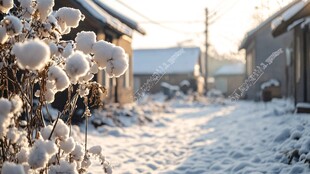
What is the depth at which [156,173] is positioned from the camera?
18.0ft

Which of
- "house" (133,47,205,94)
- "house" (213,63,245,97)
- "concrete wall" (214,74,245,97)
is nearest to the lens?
"house" (133,47,205,94)

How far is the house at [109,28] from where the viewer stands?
10.2 m

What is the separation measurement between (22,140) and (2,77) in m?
0.47

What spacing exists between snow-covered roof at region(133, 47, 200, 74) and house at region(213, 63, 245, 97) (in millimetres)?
4293

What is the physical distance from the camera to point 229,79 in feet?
138

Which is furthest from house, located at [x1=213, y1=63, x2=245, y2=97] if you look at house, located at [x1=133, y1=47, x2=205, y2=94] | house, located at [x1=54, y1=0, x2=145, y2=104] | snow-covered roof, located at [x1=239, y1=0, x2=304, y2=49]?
house, located at [x1=54, y1=0, x2=145, y2=104]

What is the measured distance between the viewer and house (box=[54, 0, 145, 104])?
10.2 m

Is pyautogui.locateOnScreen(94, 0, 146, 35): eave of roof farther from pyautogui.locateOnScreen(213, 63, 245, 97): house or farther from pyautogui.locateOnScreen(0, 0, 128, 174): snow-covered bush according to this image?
pyautogui.locateOnScreen(213, 63, 245, 97): house

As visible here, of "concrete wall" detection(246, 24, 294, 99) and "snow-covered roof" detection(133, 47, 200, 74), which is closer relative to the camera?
"concrete wall" detection(246, 24, 294, 99)

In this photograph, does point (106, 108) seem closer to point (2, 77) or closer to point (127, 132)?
point (127, 132)

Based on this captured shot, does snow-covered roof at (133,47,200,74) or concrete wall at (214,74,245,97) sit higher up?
snow-covered roof at (133,47,200,74)

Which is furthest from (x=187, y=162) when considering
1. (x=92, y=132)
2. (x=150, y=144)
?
(x=92, y=132)

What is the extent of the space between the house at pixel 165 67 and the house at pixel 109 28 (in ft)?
65.0

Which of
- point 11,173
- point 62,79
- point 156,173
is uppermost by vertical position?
point 62,79
